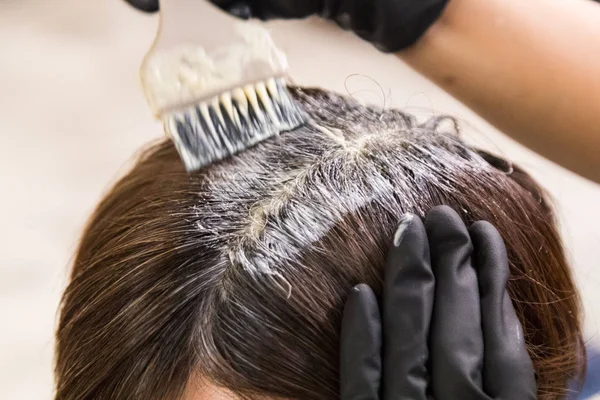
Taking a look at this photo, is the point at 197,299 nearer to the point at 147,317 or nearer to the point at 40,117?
the point at 147,317

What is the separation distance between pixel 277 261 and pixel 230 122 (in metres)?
0.21

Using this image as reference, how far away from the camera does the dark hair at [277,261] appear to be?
2.12 feet

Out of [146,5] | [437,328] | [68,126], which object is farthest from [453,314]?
[68,126]

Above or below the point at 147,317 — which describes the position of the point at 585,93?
above

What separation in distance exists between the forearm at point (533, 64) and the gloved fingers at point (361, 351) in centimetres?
42

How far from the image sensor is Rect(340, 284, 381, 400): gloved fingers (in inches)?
23.6

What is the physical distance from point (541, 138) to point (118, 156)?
1.11 meters

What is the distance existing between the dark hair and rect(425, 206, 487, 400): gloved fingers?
0.20 feet

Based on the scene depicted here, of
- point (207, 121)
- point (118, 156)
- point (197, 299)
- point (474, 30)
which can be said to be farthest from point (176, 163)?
point (118, 156)

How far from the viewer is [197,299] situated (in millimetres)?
670

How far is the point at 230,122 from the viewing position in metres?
0.76

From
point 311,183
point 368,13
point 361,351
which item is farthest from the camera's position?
point 368,13

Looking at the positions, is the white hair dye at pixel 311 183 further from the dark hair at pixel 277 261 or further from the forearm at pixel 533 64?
the forearm at pixel 533 64

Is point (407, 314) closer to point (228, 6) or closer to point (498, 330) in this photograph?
point (498, 330)
